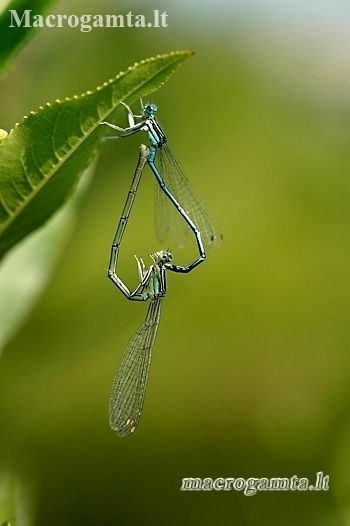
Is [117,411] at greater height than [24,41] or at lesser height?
lesser

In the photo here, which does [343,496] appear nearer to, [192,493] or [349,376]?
[192,493]

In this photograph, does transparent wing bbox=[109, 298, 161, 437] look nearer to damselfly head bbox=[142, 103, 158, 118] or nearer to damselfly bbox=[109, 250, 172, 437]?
damselfly bbox=[109, 250, 172, 437]

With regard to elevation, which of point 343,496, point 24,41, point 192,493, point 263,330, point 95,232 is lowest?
point 192,493

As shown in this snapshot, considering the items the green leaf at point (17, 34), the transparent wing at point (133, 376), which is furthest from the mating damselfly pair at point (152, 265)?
the green leaf at point (17, 34)

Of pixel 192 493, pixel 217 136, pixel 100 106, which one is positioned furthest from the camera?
pixel 217 136

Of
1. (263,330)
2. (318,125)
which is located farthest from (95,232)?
(318,125)

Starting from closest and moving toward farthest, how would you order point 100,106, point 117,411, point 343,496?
point 100,106 < point 117,411 < point 343,496

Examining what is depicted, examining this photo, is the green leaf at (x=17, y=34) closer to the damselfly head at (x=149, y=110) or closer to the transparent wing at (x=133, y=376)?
the damselfly head at (x=149, y=110)

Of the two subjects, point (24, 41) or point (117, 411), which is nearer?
point (24, 41)

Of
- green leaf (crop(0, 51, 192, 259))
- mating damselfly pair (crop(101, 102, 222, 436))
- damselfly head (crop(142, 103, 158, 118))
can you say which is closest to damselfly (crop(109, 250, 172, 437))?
mating damselfly pair (crop(101, 102, 222, 436))
